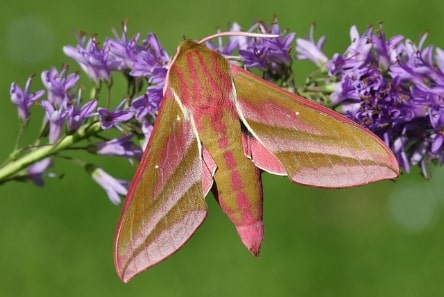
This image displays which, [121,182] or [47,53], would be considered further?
[47,53]

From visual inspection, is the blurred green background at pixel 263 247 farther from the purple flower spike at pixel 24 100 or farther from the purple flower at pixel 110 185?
the purple flower spike at pixel 24 100

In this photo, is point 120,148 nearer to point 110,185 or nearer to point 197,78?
point 110,185

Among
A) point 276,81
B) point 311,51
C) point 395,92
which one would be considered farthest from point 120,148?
point 395,92

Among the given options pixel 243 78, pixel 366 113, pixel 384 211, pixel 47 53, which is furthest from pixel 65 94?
pixel 47 53

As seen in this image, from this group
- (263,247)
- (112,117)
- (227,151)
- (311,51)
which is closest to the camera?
(227,151)

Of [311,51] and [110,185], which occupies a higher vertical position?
[311,51]

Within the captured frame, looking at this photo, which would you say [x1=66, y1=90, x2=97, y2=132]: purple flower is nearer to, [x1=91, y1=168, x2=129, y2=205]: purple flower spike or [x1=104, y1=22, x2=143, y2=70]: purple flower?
[x1=104, y1=22, x2=143, y2=70]: purple flower

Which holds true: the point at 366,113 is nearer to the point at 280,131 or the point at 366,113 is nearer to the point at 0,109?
the point at 280,131
